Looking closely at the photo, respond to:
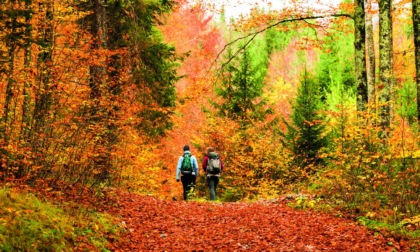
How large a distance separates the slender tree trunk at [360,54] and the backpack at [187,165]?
5.16 meters

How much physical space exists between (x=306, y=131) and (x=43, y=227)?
42.0 feet

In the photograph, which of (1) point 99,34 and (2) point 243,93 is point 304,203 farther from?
(2) point 243,93

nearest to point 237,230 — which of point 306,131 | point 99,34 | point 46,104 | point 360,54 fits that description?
point 46,104

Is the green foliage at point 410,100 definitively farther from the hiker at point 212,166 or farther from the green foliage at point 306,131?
the hiker at point 212,166

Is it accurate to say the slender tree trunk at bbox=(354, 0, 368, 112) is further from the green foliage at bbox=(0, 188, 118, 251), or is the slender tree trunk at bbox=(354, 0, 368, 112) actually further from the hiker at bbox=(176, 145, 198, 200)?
the green foliage at bbox=(0, 188, 118, 251)

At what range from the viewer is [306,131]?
656 inches

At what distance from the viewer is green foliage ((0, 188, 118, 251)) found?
4.93 m

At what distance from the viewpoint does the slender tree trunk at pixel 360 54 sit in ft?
35.0

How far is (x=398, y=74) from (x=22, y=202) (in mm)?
22310

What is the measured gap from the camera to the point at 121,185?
13258 millimetres

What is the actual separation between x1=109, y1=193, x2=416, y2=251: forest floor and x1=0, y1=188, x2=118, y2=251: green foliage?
20.2 inches

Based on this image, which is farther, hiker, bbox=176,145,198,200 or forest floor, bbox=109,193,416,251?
hiker, bbox=176,145,198,200

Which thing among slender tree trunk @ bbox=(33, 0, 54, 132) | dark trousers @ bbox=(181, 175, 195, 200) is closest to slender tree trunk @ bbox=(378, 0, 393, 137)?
dark trousers @ bbox=(181, 175, 195, 200)

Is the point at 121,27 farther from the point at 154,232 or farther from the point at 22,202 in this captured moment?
the point at 22,202
